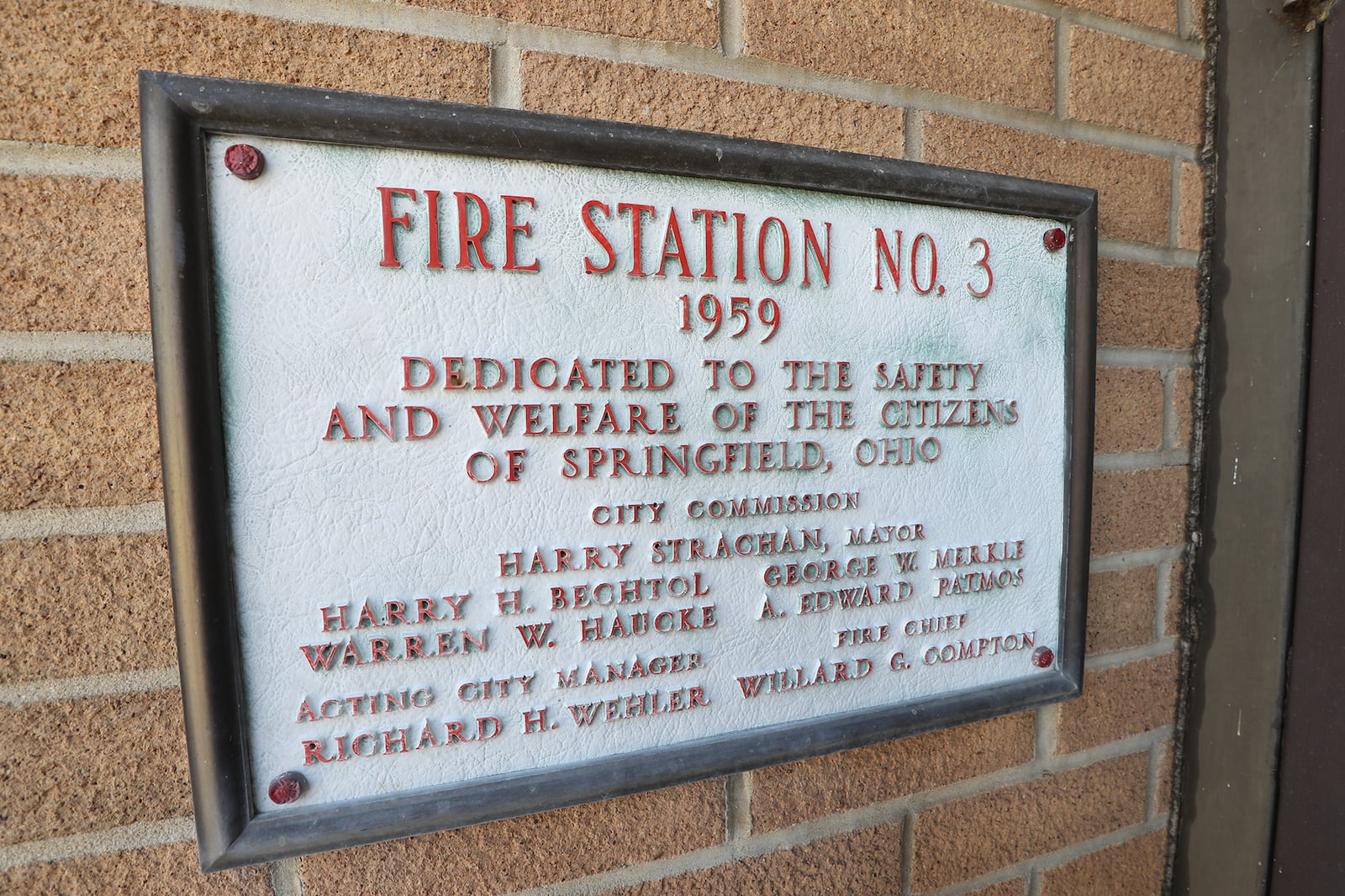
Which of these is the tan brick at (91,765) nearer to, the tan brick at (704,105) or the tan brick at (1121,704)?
the tan brick at (704,105)

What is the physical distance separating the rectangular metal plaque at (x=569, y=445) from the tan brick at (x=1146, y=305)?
12cm

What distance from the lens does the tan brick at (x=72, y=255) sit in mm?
531

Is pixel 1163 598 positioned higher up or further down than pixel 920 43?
further down

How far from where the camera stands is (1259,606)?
3.11 ft

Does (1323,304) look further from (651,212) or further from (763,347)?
(651,212)

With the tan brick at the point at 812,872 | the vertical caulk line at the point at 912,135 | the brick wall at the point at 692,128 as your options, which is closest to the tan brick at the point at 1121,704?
the brick wall at the point at 692,128

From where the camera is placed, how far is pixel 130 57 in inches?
21.5

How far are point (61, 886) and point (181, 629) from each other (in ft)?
0.92

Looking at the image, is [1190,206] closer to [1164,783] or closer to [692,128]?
[692,128]

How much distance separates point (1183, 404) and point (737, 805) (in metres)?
0.86

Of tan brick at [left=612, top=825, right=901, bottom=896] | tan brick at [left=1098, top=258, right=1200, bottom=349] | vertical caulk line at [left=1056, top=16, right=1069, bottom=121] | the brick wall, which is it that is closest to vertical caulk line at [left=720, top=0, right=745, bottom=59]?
the brick wall

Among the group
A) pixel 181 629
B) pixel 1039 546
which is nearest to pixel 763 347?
pixel 1039 546

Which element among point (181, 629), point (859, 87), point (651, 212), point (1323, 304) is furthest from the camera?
point (1323, 304)

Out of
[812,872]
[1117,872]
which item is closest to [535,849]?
[812,872]
